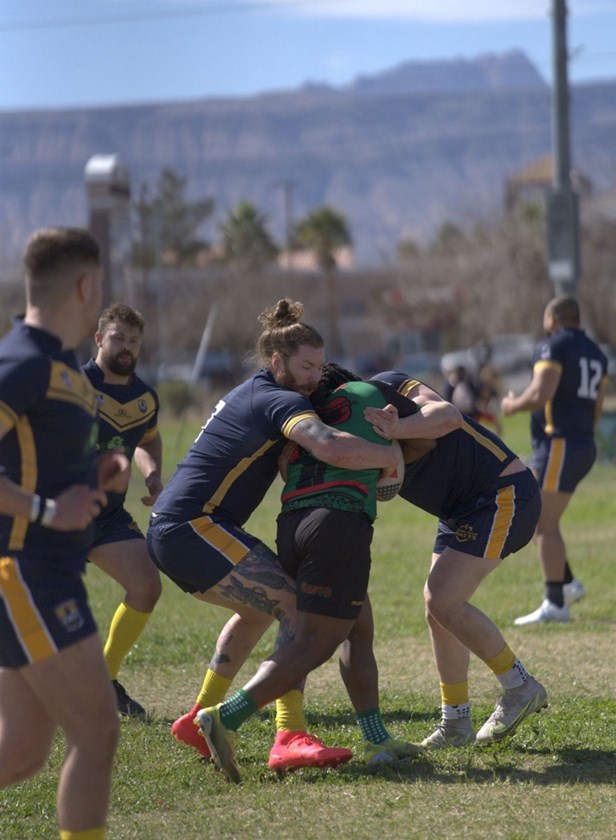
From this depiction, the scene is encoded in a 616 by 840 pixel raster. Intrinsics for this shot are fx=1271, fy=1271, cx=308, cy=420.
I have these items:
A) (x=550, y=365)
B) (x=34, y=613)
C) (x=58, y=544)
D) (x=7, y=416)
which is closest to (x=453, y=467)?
(x=58, y=544)

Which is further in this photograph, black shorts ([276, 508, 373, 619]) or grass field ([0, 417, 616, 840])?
black shorts ([276, 508, 373, 619])

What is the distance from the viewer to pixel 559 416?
9.52 meters

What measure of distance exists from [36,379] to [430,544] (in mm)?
10675

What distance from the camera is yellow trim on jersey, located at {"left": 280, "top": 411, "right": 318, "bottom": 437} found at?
202 inches

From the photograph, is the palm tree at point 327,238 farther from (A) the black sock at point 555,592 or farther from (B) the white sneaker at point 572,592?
(A) the black sock at point 555,592

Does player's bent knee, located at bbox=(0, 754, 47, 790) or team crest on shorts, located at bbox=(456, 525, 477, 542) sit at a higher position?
team crest on shorts, located at bbox=(456, 525, 477, 542)

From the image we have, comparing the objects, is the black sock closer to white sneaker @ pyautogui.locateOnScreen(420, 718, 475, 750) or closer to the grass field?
the grass field

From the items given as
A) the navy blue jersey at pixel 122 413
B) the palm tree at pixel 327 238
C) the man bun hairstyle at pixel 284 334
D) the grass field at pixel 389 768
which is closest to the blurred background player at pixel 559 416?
the grass field at pixel 389 768

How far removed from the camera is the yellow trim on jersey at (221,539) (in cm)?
546

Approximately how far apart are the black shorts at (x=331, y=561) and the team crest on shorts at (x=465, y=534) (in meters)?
0.71

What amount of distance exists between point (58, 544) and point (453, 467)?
7.88 ft

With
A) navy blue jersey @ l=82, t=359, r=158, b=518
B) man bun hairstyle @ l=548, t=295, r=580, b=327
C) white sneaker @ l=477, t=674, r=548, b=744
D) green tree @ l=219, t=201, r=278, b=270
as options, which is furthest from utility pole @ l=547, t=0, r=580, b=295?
green tree @ l=219, t=201, r=278, b=270

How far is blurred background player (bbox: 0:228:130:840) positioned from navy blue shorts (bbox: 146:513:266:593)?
153 centimetres

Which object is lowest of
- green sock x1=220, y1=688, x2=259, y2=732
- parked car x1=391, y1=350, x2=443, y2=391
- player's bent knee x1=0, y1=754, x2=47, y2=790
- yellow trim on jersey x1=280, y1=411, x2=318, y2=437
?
parked car x1=391, y1=350, x2=443, y2=391
